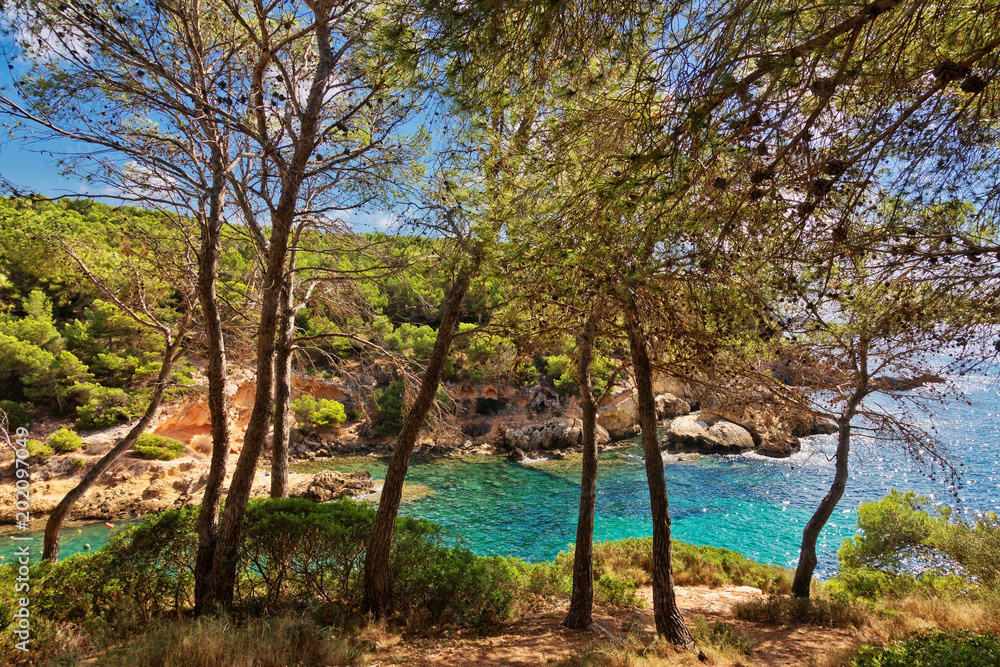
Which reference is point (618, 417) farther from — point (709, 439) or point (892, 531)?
point (892, 531)

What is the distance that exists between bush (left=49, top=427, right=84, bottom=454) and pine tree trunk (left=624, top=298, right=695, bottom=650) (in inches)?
773

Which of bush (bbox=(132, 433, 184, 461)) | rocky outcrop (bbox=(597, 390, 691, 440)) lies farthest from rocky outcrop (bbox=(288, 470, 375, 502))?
rocky outcrop (bbox=(597, 390, 691, 440))

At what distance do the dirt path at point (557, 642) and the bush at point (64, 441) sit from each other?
17461mm

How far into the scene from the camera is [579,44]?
9.87ft

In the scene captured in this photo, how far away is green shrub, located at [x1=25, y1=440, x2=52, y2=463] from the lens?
587 inches

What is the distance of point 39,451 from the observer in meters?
15.0

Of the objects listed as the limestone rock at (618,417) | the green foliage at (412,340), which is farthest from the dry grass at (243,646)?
the limestone rock at (618,417)

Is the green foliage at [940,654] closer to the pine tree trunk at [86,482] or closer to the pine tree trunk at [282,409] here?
the pine tree trunk at [282,409]

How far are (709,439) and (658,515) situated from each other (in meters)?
23.3

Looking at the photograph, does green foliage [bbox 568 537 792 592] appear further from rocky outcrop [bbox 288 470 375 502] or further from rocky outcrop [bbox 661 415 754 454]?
rocky outcrop [bbox 661 415 754 454]

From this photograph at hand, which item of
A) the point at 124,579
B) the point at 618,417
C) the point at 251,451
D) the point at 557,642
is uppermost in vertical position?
the point at 251,451

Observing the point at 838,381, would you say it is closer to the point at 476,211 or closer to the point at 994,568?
the point at 994,568

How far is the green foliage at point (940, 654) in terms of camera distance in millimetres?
3145

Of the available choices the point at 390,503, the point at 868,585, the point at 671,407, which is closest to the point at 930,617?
the point at 868,585
